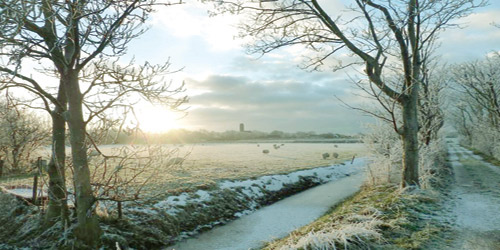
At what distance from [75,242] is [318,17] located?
409 inches

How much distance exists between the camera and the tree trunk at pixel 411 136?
11.2 meters

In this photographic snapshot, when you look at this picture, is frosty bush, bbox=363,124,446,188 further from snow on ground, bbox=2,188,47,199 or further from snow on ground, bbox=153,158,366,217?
snow on ground, bbox=2,188,47,199

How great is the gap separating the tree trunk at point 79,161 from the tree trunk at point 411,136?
10188 millimetres

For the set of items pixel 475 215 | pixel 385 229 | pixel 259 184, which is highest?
pixel 385 229

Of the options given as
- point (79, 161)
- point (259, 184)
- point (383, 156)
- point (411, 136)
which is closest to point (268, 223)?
point (259, 184)

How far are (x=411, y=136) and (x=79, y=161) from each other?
10464 millimetres

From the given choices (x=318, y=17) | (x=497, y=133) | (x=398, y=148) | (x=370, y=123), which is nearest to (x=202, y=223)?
(x=318, y=17)

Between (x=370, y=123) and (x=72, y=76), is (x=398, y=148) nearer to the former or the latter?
(x=370, y=123)

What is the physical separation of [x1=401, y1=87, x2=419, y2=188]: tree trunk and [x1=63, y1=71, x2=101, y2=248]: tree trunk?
10.2 m

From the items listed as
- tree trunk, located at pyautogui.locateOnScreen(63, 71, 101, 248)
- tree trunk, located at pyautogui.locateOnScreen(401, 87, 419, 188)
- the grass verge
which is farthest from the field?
tree trunk, located at pyautogui.locateOnScreen(401, 87, 419, 188)

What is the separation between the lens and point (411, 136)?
36.7ft

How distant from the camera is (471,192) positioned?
12445mm

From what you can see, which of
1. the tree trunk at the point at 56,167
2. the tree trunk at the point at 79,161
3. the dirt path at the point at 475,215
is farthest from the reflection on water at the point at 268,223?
the dirt path at the point at 475,215

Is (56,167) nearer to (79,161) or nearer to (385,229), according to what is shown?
(79,161)
